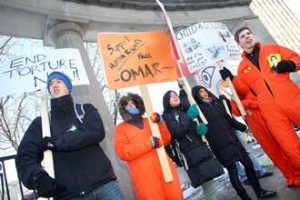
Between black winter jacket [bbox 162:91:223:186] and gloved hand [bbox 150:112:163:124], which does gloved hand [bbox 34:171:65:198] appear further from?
black winter jacket [bbox 162:91:223:186]

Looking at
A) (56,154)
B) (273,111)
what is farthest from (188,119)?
(56,154)

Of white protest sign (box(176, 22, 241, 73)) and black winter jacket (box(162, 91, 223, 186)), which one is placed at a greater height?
white protest sign (box(176, 22, 241, 73))

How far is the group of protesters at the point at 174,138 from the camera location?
3.13 meters

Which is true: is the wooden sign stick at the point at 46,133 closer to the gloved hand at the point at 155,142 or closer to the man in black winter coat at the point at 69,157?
the man in black winter coat at the point at 69,157

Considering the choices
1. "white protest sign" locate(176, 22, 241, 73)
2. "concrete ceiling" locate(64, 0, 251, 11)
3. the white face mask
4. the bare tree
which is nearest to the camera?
the white face mask

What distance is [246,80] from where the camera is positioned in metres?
5.05

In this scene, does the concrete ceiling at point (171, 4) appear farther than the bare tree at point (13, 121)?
No

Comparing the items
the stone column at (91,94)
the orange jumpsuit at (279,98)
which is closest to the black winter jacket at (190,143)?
the orange jumpsuit at (279,98)

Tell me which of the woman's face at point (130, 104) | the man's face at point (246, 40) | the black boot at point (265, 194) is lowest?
the black boot at point (265, 194)

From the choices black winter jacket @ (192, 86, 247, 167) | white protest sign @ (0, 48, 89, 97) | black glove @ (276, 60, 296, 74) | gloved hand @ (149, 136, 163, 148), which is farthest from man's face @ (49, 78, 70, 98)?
black glove @ (276, 60, 296, 74)

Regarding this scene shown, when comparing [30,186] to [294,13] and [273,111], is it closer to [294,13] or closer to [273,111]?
[273,111]

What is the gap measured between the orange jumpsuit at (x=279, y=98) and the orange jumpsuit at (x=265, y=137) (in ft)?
0.38

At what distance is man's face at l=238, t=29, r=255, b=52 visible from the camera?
16.4ft

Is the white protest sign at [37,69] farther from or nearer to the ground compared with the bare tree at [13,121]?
nearer to the ground
